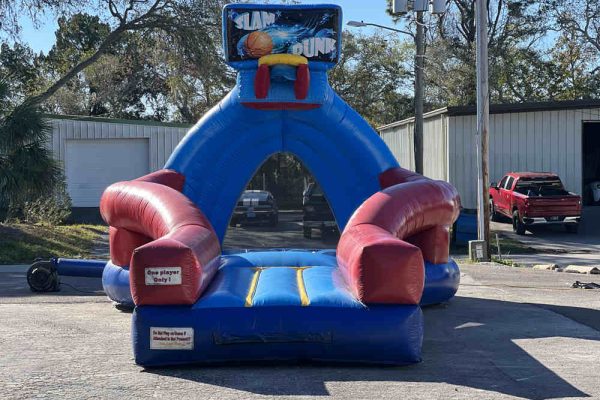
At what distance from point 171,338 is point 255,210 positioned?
57.4ft

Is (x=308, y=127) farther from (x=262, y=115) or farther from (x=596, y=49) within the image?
(x=596, y=49)

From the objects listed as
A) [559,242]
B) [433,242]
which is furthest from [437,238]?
[559,242]

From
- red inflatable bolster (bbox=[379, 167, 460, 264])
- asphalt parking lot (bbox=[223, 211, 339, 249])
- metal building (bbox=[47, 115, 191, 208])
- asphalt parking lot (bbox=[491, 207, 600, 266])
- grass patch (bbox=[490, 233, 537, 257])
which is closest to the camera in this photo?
red inflatable bolster (bbox=[379, 167, 460, 264])

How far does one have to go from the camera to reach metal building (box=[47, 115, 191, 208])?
28.4m

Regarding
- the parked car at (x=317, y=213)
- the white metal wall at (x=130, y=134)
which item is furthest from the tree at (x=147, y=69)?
the parked car at (x=317, y=213)

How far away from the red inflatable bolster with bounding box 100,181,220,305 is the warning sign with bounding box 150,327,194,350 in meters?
0.26

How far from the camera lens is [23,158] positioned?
17953 mm

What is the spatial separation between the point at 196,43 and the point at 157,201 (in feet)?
55.1

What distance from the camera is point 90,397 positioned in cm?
653

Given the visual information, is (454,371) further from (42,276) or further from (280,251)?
(42,276)

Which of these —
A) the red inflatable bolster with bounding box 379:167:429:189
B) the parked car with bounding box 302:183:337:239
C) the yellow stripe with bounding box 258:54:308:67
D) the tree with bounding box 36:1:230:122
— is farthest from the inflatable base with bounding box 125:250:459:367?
the tree with bounding box 36:1:230:122

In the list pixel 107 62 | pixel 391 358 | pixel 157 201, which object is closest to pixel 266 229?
pixel 157 201

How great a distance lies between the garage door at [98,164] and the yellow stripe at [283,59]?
1777cm

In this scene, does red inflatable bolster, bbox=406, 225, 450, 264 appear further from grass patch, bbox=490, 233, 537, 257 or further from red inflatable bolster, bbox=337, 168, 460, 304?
grass patch, bbox=490, 233, 537, 257
